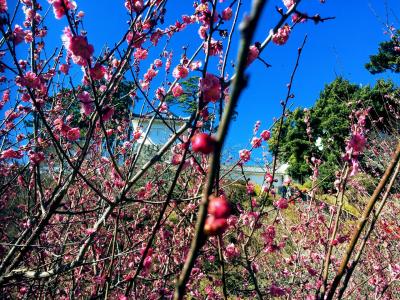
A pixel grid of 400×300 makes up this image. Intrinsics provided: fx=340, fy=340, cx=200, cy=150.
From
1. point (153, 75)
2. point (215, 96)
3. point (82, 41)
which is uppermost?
point (153, 75)

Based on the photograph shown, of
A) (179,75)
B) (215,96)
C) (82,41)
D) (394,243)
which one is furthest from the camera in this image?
(394,243)

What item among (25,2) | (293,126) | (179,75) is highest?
(293,126)

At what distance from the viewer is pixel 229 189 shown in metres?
12.3

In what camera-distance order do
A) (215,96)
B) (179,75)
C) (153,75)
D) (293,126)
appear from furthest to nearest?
(293,126)
(153,75)
(179,75)
(215,96)

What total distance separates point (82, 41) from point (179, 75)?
3.07 feet

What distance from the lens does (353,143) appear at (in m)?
1.74

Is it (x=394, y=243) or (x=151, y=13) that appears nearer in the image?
(x=151, y=13)

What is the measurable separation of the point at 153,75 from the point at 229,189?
883 centimetres

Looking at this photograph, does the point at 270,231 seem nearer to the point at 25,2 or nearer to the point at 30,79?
the point at 30,79

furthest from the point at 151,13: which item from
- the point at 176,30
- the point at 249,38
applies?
the point at 249,38

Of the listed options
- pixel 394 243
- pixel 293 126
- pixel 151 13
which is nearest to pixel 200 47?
pixel 151 13

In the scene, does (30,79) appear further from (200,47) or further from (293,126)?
(293,126)

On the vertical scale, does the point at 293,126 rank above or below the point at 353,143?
above

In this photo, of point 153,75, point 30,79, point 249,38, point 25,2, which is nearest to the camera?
point 249,38
